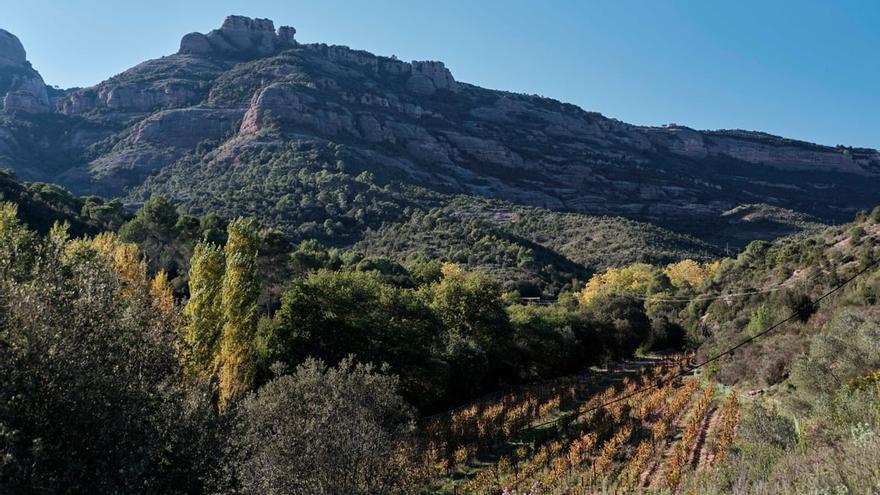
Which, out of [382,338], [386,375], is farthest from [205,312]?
[382,338]

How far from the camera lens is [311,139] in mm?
129875

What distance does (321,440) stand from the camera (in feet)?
39.5

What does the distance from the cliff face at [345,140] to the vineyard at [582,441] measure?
101312mm

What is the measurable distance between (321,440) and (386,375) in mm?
5922

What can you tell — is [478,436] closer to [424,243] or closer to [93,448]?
[93,448]

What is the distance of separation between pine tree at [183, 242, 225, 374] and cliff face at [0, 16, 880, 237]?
103167mm

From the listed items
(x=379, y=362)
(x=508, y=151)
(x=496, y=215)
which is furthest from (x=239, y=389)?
(x=508, y=151)

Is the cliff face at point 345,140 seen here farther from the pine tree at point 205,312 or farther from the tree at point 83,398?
the tree at point 83,398

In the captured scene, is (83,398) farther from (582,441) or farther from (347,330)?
(582,441)

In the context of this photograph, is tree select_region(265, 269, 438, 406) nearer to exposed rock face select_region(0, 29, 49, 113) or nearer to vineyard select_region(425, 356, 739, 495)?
vineyard select_region(425, 356, 739, 495)

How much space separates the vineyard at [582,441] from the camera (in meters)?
19.4

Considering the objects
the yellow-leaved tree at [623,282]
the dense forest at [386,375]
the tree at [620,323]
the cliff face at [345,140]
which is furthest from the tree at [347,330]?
the cliff face at [345,140]

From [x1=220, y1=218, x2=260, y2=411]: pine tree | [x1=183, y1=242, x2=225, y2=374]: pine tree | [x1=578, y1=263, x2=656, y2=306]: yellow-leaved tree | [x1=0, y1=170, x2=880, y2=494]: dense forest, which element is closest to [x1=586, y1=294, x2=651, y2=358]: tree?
[x1=0, y1=170, x2=880, y2=494]: dense forest

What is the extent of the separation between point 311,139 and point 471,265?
64.4 m
